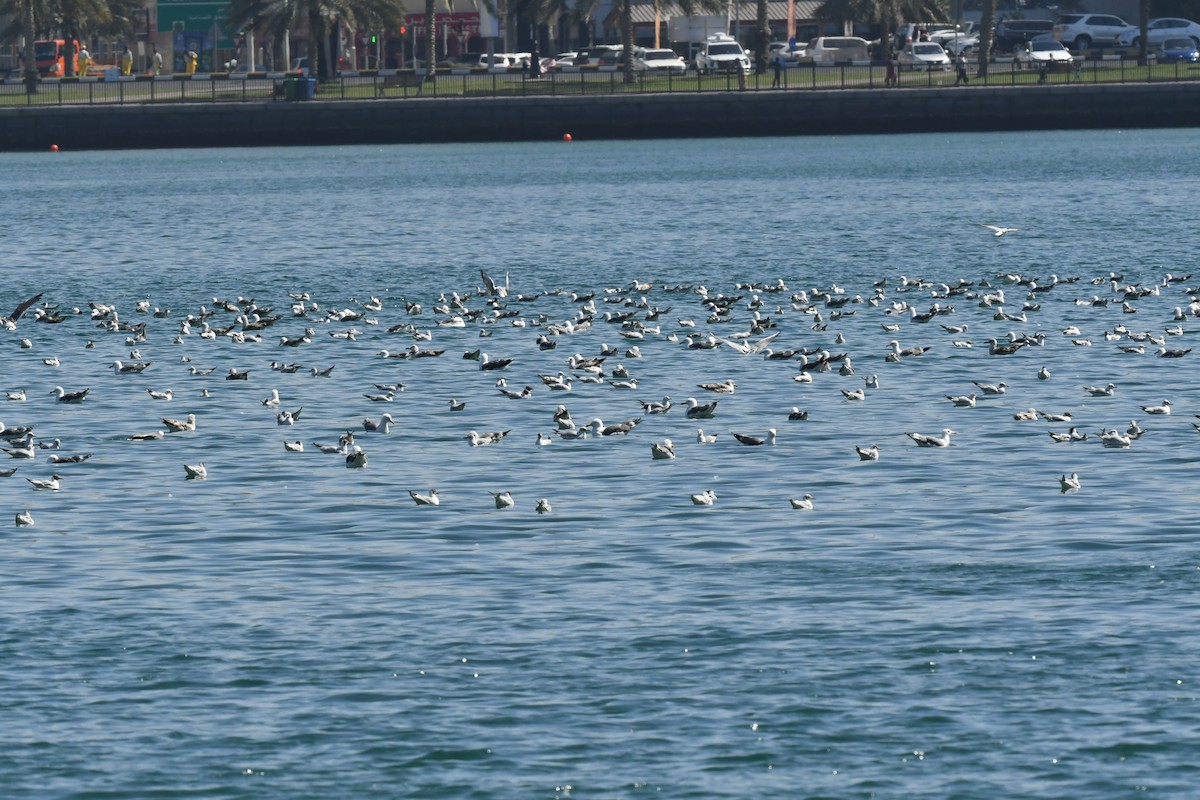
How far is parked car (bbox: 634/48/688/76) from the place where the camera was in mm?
112938

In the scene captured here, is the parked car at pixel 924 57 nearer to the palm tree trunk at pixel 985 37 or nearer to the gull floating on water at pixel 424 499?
the palm tree trunk at pixel 985 37

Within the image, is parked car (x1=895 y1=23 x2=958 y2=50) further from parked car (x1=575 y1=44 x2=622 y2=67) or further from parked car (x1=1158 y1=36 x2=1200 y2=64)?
parked car (x1=1158 y1=36 x2=1200 y2=64)

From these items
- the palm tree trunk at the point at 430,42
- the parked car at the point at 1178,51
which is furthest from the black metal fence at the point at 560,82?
the parked car at the point at 1178,51

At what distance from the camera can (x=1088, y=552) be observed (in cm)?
1969

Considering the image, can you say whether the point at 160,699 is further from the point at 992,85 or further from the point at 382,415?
the point at 992,85

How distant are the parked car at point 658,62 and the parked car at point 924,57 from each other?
1169 cm

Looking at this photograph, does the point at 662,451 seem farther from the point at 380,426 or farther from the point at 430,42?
the point at 430,42

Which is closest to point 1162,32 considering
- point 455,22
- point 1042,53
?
point 1042,53

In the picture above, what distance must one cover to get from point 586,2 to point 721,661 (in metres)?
94.8

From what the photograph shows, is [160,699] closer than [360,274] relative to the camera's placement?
Yes

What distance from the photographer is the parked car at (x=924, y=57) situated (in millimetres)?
113562

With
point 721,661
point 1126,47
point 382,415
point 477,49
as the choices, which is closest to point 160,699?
point 721,661

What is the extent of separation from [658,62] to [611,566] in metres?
99.8

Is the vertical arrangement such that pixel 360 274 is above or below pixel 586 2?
below
